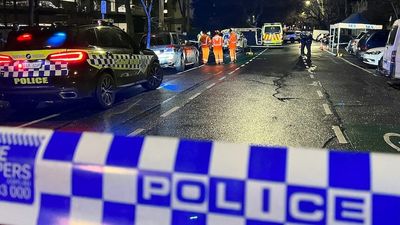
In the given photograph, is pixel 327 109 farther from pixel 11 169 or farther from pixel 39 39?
pixel 11 169

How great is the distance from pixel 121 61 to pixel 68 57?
6.02 feet

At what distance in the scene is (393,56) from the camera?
525 inches

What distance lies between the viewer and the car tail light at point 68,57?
9.37 m

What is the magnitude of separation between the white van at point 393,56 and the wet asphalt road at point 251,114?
1.77 ft

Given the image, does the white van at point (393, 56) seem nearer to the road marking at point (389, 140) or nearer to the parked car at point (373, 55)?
the road marking at point (389, 140)

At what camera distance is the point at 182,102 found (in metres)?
11.7

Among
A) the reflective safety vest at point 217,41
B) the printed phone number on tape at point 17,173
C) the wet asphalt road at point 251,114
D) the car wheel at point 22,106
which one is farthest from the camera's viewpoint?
the reflective safety vest at point 217,41

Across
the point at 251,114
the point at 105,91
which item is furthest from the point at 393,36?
the point at 105,91

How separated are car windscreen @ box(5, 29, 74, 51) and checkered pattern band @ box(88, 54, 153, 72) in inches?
21.8

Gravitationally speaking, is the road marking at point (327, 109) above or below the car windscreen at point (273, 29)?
below

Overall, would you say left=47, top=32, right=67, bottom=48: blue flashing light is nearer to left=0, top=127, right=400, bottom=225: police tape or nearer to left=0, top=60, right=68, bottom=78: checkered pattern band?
left=0, top=60, right=68, bottom=78: checkered pattern band

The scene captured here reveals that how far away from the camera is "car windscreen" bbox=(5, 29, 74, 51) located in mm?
9570

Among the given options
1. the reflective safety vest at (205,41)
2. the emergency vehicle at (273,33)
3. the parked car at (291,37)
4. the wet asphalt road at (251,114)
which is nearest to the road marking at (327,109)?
the wet asphalt road at (251,114)

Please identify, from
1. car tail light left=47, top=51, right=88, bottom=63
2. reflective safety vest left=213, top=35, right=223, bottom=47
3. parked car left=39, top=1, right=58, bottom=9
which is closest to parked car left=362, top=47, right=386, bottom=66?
reflective safety vest left=213, top=35, right=223, bottom=47
